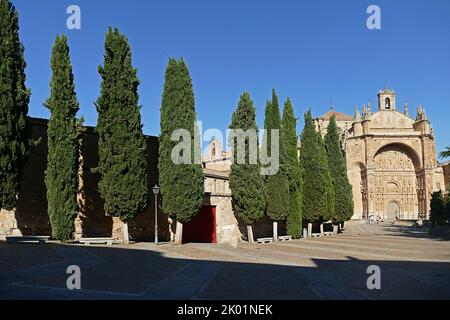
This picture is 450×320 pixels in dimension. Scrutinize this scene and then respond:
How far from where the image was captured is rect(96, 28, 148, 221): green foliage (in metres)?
18.2

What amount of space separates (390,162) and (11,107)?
194 ft

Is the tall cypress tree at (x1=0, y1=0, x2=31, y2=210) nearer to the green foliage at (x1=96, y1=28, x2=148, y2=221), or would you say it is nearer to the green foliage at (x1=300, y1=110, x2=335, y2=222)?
the green foliage at (x1=96, y1=28, x2=148, y2=221)

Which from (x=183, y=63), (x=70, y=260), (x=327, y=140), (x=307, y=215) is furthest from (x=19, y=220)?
(x=327, y=140)

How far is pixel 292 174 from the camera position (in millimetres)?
27672

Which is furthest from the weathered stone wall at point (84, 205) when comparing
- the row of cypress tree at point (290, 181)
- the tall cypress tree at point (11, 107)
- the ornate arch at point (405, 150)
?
the ornate arch at point (405, 150)

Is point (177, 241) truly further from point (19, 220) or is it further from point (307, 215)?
point (307, 215)

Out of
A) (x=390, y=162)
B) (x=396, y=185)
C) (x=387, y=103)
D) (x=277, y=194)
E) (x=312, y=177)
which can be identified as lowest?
(x=277, y=194)

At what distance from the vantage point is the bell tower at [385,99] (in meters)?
65.1

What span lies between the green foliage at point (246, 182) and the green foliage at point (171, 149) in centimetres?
367

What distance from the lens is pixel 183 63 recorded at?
20.7 meters

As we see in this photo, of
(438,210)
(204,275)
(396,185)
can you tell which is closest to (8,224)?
(204,275)

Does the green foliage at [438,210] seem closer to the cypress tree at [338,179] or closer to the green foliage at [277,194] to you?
the cypress tree at [338,179]

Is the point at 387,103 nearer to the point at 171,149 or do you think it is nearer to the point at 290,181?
the point at 290,181

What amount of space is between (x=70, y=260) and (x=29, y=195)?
7.03 metres
